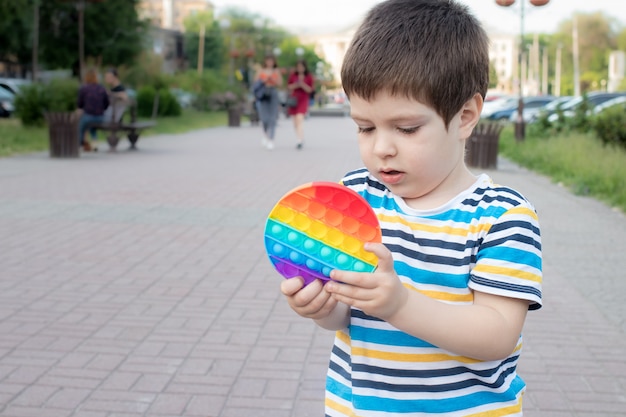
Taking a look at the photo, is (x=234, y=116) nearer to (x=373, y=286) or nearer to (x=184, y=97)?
(x=184, y=97)

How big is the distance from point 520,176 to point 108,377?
9425mm

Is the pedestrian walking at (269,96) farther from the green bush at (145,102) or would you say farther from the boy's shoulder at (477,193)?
the boy's shoulder at (477,193)

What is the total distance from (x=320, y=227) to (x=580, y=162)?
1115 centimetres

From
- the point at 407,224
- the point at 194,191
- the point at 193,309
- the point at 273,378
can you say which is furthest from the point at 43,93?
the point at 407,224

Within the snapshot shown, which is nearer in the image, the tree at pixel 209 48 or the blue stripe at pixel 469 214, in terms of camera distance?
the blue stripe at pixel 469 214

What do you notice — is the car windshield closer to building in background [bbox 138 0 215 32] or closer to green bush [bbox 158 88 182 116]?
green bush [bbox 158 88 182 116]

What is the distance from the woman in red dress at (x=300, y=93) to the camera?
17.1m

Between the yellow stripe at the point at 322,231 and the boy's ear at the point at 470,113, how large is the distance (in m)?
0.38

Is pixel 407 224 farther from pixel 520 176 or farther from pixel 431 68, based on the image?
pixel 520 176

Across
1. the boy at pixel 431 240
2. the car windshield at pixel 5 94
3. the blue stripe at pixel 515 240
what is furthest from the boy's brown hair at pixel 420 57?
the car windshield at pixel 5 94

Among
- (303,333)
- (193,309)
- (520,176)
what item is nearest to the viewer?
(303,333)

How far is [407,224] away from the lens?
153cm

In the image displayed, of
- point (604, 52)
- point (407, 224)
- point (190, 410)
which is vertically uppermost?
point (604, 52)

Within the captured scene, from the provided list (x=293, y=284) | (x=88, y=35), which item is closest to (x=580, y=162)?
(x=293, y=284)
